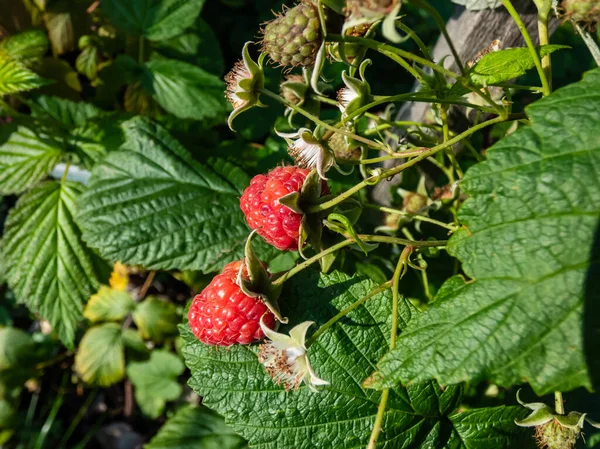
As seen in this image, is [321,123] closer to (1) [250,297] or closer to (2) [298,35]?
(2) [298,35]

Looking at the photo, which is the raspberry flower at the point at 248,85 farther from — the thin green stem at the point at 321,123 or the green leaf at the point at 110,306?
the green leaf at the point at 110,306

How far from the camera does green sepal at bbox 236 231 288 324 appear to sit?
38.2 inches

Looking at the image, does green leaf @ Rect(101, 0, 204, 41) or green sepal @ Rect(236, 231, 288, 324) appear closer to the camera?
green sepal @ Rect(236, 231, 288, 324)

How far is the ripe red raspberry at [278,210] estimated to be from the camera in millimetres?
983

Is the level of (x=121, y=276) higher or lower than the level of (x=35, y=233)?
lower

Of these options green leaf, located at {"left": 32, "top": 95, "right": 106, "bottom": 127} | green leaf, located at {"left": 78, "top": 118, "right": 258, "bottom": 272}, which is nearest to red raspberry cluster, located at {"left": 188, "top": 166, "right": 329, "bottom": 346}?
green leaf, located at {"left": 78, "top": 118, "right": 258, "bottom": 272}

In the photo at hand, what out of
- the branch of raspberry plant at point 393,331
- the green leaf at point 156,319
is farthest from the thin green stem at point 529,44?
the green leaf at point 156,319

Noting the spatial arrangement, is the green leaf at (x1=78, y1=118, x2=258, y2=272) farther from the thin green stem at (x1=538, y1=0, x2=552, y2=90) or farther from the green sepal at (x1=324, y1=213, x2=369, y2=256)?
the thin green stem at (x1=538, y1=0, x2=552, y2=90)

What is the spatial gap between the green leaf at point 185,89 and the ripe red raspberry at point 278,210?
39.9 inches

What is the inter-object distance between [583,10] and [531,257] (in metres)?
0.45

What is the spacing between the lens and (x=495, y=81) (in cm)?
90

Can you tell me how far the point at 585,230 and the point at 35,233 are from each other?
1705mm

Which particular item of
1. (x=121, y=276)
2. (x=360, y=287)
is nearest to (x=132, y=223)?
(x=360, y=287)

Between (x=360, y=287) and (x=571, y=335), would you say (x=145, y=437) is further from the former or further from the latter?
(x=571, y=335)
